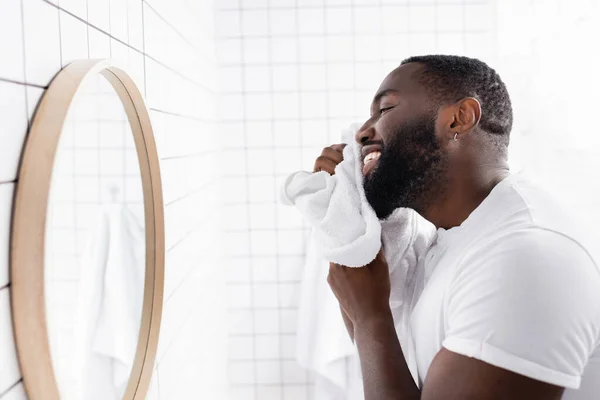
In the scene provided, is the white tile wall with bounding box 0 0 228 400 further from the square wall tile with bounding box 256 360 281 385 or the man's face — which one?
the man's face

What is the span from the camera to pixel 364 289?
3.79 feet

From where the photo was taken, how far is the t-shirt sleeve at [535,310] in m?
0.81

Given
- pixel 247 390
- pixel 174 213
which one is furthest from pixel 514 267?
pixel 247 390

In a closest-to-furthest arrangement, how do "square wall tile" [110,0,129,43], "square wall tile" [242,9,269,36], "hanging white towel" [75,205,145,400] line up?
"hanging white towel" [75,205,145,400], "square wall tile" [110,0,129,43], "square wall tile" [242,9,269,36]

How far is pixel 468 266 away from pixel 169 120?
0.96 meters

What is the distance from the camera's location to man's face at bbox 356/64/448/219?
1144mm

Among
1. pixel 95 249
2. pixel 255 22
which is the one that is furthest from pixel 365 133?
pixel 255 22

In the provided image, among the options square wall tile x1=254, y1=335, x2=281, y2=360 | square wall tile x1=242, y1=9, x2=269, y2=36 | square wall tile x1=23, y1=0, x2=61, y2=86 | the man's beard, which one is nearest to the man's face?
the man's beard

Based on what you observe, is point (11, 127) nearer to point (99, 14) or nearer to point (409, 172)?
point (99, 14)

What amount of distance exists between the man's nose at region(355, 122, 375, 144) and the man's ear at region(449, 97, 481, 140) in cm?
16

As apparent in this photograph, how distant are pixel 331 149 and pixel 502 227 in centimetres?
46

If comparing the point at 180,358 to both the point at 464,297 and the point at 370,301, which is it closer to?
the point at 370,301

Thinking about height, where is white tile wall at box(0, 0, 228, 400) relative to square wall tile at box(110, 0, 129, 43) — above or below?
below

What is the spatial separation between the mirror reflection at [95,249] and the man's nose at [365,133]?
456 millimetres
